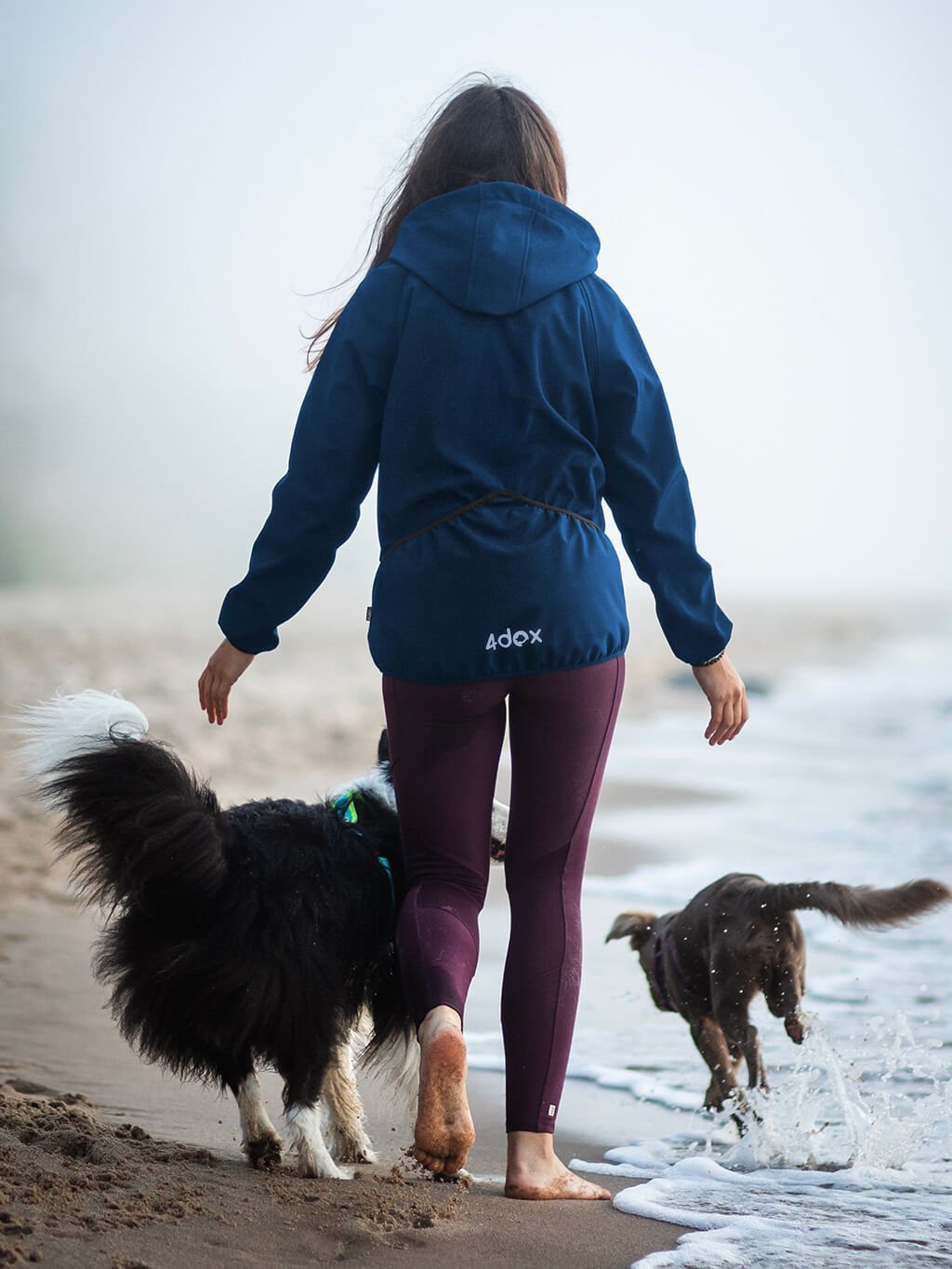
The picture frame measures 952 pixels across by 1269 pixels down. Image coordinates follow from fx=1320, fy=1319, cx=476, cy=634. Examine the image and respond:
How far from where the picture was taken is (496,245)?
2.14 metres

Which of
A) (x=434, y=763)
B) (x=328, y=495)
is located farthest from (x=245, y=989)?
(x=328, y=495)

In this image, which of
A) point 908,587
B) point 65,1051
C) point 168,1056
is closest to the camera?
point 168,1056

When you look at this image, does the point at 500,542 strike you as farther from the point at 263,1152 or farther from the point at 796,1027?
the point at 796,1027

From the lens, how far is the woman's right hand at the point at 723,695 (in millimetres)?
2287

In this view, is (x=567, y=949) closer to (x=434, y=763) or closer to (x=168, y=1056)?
(x=434, y=763)

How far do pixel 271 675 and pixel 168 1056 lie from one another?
9567 millimetres

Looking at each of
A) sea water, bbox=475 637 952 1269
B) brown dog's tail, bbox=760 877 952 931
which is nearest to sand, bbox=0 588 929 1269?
sea water, bbox=475 637 952 1269

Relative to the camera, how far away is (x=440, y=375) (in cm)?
212

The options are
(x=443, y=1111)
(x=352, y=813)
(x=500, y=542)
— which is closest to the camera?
(x=443, y=1111)

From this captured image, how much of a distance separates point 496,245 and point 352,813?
118cm

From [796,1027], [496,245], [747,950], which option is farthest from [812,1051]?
[496,245]

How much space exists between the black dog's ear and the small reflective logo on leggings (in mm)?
1728

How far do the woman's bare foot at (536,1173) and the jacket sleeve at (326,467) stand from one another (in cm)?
97

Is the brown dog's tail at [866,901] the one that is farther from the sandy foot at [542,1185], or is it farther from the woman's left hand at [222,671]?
the woman's left hand at [222,671]
